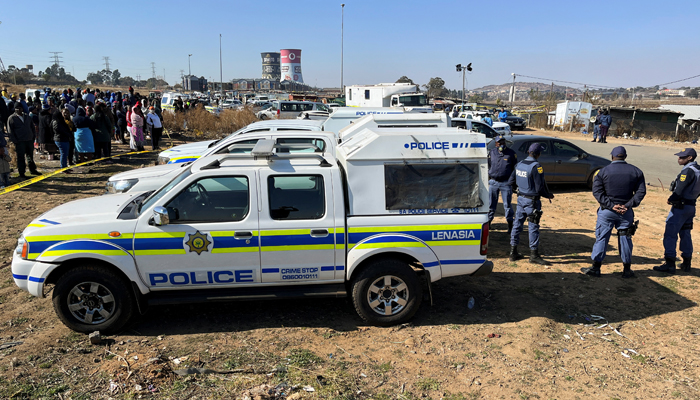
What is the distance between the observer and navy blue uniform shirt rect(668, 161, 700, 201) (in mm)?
6664

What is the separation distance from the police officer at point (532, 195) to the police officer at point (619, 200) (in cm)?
74

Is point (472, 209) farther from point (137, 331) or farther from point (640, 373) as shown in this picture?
point (137, 331)

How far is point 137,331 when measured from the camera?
507cm

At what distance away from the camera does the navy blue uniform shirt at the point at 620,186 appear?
6.42 metres

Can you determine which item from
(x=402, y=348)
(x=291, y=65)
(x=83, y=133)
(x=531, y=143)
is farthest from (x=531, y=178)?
(x=291, y=65)

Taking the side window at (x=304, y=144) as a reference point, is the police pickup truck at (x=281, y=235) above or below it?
below

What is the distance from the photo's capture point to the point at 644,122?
29.4 metres

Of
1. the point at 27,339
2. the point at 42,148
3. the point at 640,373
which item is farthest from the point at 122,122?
the point at 640,373

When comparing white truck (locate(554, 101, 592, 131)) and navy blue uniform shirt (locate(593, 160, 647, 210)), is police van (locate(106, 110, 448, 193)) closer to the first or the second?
navy blue uniform shirt (locate(593, 160, 647, 210))

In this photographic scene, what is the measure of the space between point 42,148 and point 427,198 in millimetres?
14601

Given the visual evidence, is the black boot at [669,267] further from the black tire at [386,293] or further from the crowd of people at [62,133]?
the crowd of people at [62,133]

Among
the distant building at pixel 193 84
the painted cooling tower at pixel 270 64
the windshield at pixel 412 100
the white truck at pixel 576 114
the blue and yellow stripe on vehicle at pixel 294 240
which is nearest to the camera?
the blue and yellow stripe on vehicle at pixel 294 240

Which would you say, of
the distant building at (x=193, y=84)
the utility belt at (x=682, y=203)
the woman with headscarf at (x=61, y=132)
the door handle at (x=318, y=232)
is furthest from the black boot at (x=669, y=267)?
the distant building at (x=193, y=84)

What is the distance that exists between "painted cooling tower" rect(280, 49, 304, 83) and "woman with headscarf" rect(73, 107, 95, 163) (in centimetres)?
13322
